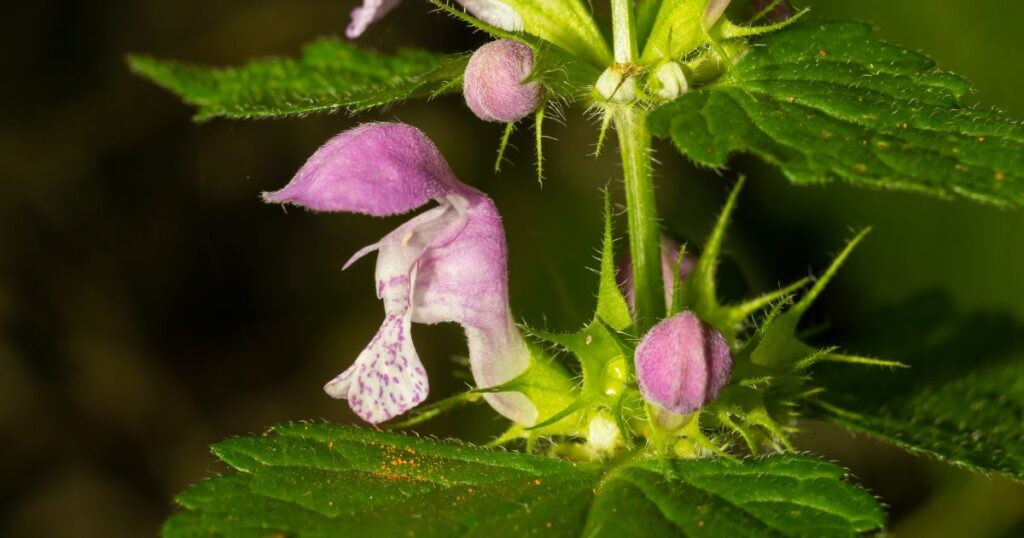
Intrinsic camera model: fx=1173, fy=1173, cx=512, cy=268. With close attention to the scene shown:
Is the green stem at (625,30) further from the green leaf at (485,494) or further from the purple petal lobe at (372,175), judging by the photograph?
the green leaf at (485,494)

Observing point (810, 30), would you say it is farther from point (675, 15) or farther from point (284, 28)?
point (284, 28)

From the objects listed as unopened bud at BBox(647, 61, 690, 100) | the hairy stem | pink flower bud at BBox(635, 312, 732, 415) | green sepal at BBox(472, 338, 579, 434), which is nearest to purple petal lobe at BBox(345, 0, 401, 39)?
the hairy stem

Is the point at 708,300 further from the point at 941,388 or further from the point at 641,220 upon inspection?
the point at 941,388

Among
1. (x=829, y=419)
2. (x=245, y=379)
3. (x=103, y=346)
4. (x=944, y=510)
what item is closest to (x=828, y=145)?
(x=829, y=419)

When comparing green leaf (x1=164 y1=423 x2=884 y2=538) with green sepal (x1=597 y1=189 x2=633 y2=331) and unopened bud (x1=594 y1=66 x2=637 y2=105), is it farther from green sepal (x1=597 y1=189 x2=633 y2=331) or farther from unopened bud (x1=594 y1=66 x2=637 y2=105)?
unopened bud (x1=594 y1=66 x2=637 y2=105)

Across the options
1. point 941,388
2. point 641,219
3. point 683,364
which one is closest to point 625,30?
point 641,219

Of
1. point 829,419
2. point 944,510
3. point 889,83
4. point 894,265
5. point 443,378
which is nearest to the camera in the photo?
point 889,83
